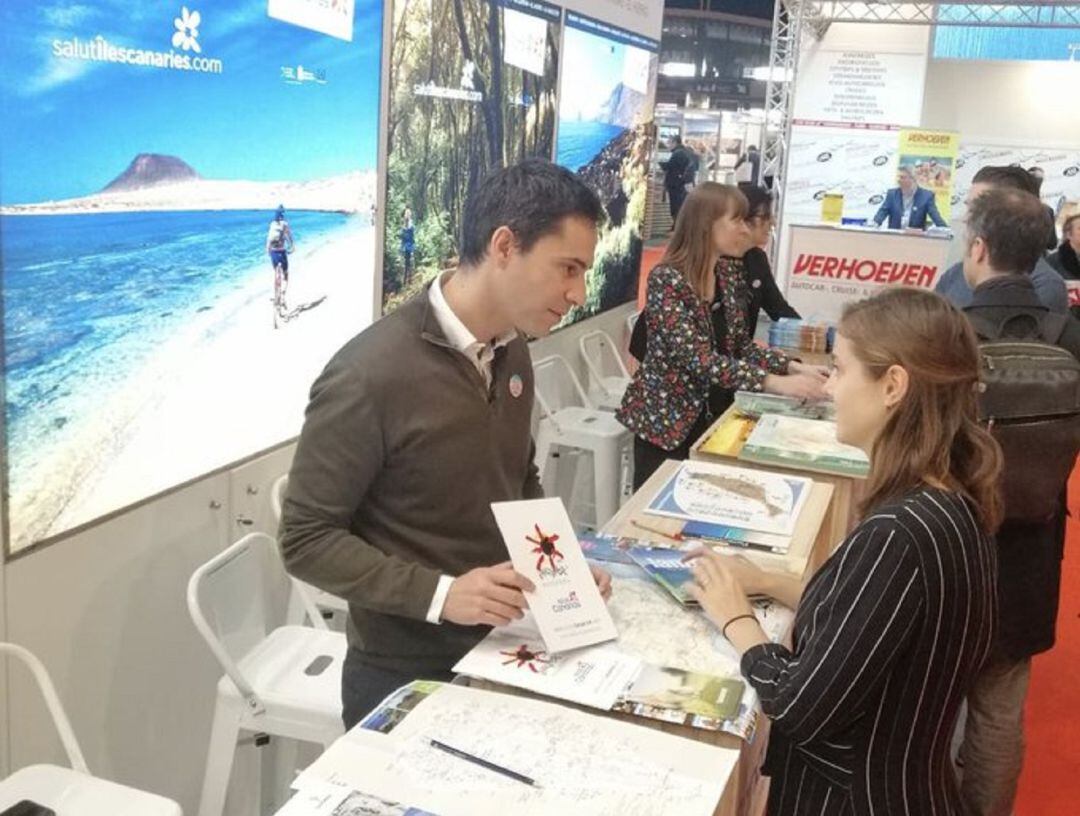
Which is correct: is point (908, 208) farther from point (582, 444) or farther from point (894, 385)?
point (894, 385)

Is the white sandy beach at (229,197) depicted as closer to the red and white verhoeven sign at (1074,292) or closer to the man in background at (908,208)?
the red and white verhoeven sign at (1074,292)

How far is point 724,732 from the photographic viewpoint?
1.31 meters

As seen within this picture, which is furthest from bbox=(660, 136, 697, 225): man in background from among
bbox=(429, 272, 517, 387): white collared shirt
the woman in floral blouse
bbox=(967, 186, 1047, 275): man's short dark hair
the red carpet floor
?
bbox=(429, 272, 517, 387): white collared shirt

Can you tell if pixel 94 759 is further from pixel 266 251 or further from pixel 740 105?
pixel 740 105

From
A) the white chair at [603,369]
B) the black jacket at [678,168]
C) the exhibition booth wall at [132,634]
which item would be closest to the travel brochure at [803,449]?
the exhibition booth wall at [132,634]

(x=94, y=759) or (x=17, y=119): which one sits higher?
(x=17, y=119)

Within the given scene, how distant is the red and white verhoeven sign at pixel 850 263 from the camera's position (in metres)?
5.82

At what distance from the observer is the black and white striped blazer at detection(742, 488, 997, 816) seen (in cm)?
129

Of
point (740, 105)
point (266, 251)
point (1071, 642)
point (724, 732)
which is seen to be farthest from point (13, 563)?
point (740, 105)

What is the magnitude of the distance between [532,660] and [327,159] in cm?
173

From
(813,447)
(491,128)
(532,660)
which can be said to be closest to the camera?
(532,660)

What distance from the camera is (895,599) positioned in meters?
1.28

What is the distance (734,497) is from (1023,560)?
0.69 metres

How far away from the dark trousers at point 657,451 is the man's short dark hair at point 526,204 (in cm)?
181
